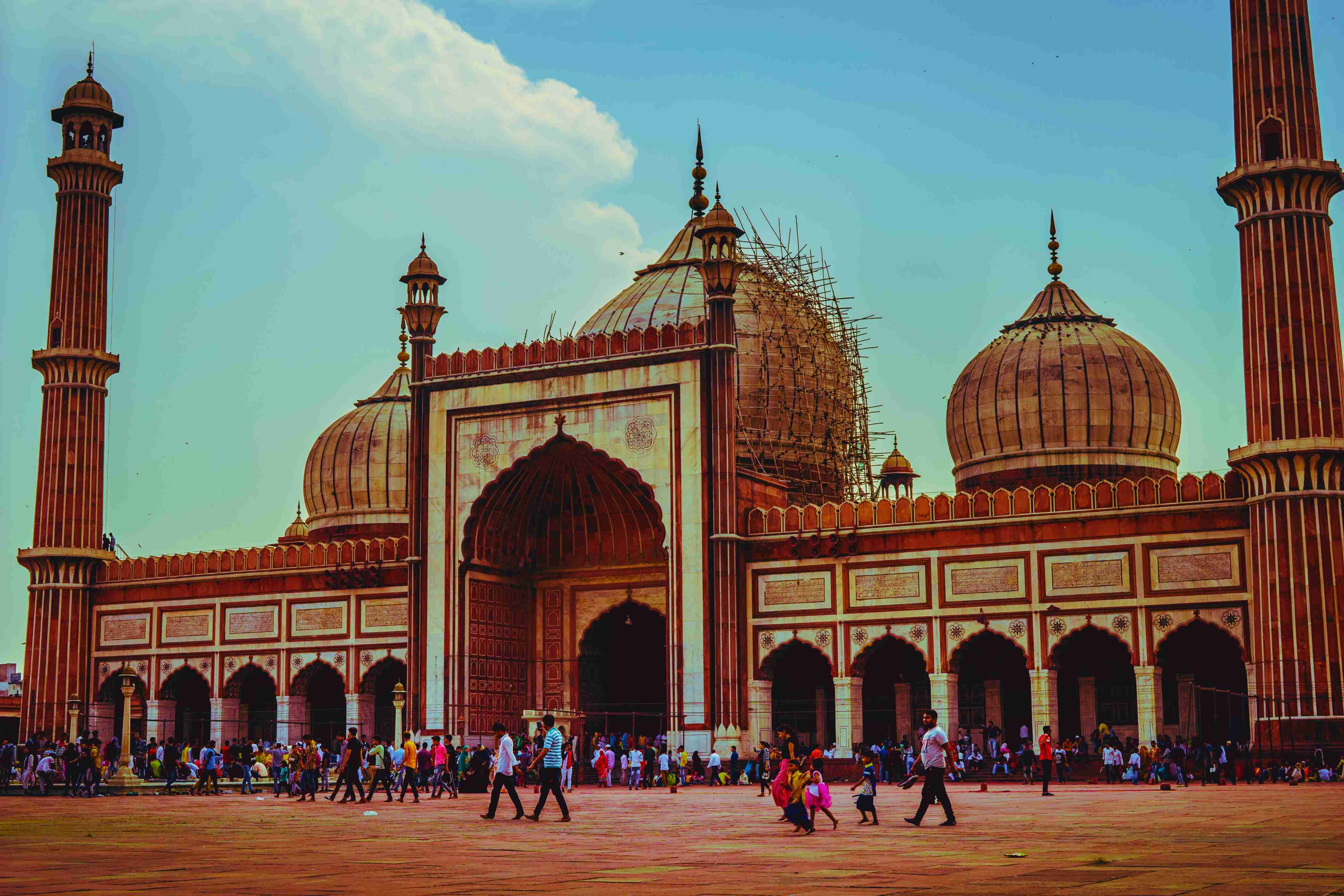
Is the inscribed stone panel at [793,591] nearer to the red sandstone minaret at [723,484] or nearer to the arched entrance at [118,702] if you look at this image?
the red sandstone minaret at [723,484]

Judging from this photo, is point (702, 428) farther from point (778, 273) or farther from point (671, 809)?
point (671, 809)

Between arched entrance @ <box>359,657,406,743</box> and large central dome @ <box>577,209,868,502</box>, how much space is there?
7.44 m

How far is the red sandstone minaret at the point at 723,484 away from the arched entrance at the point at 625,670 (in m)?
3.31

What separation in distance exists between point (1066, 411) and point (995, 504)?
17.4ft

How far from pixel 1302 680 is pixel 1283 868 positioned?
15.6 meters

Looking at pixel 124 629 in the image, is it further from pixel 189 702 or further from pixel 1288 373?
pixel 1288 373

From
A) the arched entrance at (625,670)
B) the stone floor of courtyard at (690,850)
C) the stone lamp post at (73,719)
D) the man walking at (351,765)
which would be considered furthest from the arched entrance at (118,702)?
the stone floor of courtyard at (690,850)

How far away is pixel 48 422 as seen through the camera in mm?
31469

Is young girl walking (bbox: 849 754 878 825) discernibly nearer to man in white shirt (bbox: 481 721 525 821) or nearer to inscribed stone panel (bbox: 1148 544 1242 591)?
man in white shirt (bbox: 481 721 525 821)

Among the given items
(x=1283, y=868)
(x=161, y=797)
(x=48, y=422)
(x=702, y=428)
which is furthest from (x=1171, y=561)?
(x=48, y=422)

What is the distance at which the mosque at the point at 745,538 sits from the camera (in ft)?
75.3

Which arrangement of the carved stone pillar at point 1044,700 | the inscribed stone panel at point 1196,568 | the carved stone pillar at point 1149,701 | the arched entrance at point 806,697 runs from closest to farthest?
the inscribed stone panel at point 1196,568 → the carved stone pillar at point 1149,701 → the carved stone pillar at point 1044,700 → the arched entrance at point 806,697

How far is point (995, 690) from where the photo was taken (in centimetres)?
2642

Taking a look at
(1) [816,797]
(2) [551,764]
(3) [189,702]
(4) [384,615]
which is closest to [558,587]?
(4) [384,615]
